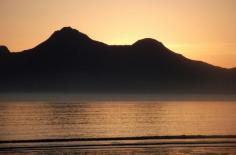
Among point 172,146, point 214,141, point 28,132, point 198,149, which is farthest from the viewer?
point 28,132

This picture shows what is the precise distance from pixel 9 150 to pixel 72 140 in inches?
579

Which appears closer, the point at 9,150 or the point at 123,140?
the point at 9,150

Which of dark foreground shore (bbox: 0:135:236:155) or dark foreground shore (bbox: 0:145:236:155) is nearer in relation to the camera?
dark foreground shore (bbox: 0:145:236:155)

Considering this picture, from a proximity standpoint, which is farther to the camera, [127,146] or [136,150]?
[127,146]

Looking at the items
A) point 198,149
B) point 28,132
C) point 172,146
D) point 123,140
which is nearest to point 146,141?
point 123,140

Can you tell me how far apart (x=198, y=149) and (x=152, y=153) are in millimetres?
5367

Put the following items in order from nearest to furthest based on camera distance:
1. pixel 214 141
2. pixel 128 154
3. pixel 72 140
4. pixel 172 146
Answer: pixel 128 154 < pixel 172 146 < pixel 214 141 < pixel 72 140

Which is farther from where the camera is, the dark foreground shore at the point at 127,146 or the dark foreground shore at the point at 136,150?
the dark foreground shore at the point at 127,146

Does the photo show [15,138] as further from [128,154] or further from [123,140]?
[128,154]

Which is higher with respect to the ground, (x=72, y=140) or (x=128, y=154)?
(x=72, y=140)

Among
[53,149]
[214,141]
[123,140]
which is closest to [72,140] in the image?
[123,140]

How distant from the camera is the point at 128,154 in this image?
2069 inches

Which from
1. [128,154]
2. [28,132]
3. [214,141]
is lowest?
[128,154]

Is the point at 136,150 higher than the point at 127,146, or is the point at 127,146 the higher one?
the point at 127,146
